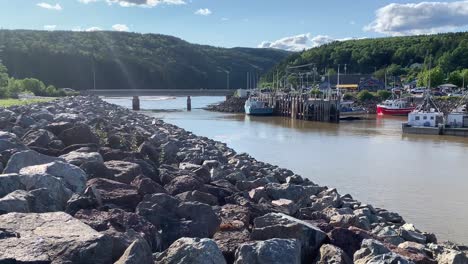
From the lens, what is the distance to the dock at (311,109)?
212 ft

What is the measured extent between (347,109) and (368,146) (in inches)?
1608

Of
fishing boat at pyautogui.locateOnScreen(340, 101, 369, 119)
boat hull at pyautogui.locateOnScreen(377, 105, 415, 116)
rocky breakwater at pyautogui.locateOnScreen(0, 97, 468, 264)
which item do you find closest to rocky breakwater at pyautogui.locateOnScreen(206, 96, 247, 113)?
fishing boat at pyautogui.locateOnScreen(340, 101, 369, 119)

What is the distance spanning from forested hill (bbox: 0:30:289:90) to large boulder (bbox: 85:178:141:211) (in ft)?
416

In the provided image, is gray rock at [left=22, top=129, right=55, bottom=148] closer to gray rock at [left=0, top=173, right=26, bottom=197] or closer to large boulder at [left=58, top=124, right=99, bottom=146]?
large boulder at [left=58, top=124, right=99, bottom=146]

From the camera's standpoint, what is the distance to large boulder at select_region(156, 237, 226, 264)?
16.2ft

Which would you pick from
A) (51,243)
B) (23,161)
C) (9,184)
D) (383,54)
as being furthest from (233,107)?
(383,54)

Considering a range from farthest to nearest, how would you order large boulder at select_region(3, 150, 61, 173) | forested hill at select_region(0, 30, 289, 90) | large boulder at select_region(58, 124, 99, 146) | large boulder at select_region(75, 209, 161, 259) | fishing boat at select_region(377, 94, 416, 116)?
1. forested hill at select_region(0, 30, 289, 90)
2. fishing boat at select_region(377, 94, 416, 116)
3. large boulder at select_region(58, 124, 99, 146)
4. large boulder at select_region(3, 150, 61, 173)
5. large boulder at select_region(75, 209, 161, 259)

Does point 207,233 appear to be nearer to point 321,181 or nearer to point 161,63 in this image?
point 321,181

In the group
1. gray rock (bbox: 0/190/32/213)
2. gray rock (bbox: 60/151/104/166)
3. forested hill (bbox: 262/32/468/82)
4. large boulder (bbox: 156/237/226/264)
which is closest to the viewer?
large boulder (bbox: 156/237/226/264)

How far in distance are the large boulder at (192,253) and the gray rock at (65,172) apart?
2.87 meters

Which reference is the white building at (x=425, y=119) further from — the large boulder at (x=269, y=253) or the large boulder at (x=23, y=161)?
the large boulder at (x=269, y=253)

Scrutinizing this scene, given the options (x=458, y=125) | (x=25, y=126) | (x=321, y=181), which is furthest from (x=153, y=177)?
(x=458, y=125)

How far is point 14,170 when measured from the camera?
26.2 feet

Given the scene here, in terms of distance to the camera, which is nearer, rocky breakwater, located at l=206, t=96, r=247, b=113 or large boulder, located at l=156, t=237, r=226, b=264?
large boulder, located at l=156, t=237, r=226, b=264
